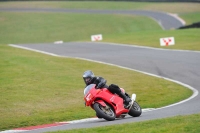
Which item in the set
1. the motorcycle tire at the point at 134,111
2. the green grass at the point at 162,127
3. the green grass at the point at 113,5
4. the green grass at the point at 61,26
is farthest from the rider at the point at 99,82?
the green grass at the point at 113,5

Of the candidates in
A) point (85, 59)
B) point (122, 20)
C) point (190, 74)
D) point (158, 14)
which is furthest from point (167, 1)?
point (190, 74)

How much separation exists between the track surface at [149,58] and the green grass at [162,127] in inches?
127

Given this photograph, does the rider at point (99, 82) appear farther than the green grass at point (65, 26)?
No

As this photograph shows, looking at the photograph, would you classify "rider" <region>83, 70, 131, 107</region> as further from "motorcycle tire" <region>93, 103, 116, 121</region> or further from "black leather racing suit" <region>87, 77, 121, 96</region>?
"motorcycle tire" <region>93, 103, 116, 121</region>

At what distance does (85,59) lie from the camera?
28938mm

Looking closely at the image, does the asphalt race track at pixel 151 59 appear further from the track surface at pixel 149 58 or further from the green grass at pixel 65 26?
the green grass at pixel 65 26

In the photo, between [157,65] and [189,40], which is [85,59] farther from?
[189,40]

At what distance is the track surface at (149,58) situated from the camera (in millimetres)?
21731

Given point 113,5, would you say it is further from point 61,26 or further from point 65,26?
point 61,26

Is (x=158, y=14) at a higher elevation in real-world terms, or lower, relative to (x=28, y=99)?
lower

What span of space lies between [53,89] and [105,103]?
5656 mm

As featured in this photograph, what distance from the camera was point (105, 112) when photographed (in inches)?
550

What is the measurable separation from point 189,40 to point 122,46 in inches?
156

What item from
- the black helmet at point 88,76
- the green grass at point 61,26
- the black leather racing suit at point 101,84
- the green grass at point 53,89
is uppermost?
the black helmet at point 88,76
